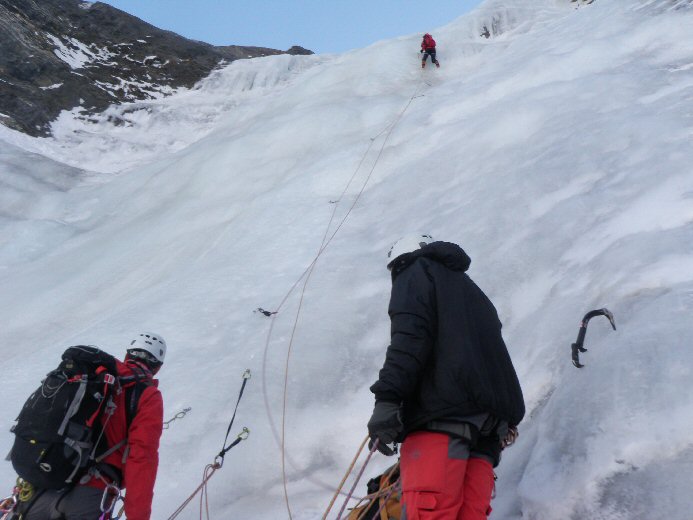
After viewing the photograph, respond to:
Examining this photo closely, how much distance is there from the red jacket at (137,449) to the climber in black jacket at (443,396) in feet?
3.98

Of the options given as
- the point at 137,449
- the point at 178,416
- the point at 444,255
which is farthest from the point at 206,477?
the point at 444,255

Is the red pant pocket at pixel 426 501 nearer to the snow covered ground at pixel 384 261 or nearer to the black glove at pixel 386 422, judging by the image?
the black glove at pixel 386 422

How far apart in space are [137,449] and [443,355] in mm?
1580

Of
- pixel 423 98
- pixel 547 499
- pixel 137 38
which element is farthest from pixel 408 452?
pixel 137 38

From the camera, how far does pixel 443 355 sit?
211 cm

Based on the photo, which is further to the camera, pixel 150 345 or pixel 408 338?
pixel 150 345

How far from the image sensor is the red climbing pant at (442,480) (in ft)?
6.62

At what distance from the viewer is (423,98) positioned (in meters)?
10.6

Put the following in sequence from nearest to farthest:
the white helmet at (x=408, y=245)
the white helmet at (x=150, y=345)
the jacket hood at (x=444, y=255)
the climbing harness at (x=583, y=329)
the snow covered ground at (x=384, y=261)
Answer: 1. the jacket hood at (x=444, y=255)
2. the white helmet at (x=408, y=245)
3. the snow covered ground at (x=384, y=261)
4. the climbing harness at (x=583, y=329)
5. the white helmet at (x=150, y=345)

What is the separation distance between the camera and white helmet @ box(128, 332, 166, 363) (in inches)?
127

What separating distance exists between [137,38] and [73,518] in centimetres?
2210

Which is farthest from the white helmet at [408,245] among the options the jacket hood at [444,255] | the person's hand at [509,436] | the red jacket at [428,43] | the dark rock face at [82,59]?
the dark rock face at [82,59]

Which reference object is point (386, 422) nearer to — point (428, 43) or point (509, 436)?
point (509, 436)

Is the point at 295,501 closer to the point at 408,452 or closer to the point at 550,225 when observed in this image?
the point at 408,452
